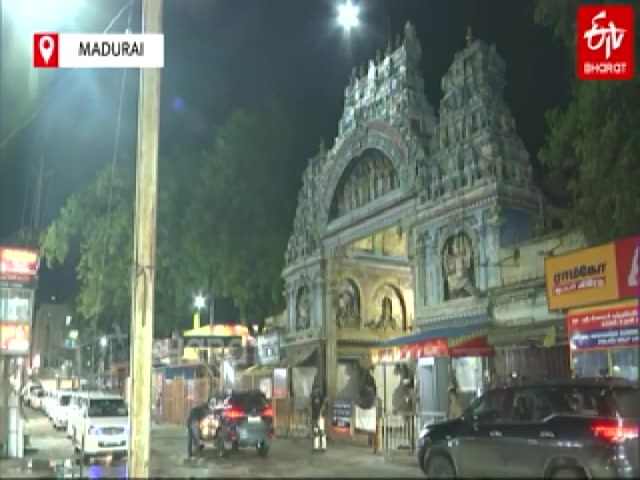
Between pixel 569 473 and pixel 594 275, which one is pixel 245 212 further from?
pixel 569 473

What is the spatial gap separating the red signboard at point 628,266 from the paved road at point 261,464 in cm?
502

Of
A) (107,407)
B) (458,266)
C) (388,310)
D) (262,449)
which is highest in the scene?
(458,266)

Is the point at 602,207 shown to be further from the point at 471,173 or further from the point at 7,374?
the point at 7,374

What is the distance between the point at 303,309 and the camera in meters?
29.1

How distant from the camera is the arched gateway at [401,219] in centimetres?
1916

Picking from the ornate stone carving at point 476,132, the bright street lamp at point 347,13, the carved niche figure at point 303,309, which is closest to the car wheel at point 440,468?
the ornate stone carving at point 476,132

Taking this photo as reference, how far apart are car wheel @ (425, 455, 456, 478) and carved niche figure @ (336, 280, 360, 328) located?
51.0 feet

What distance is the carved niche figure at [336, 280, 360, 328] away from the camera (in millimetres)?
27391

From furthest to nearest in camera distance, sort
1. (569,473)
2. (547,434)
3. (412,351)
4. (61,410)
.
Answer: (61,410) < (412,351) < (547,434) < (569,473)

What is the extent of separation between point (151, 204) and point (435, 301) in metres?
11.8

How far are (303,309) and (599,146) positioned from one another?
16890 millimetres

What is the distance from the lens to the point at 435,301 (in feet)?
68.8

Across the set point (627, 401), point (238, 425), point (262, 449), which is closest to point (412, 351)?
point (262, 449)

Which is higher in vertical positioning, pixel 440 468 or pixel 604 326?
pixel 604 326
